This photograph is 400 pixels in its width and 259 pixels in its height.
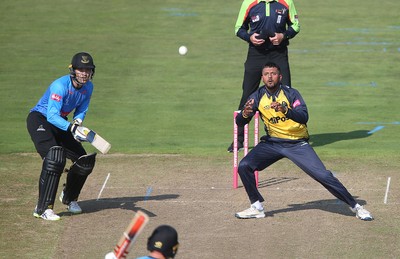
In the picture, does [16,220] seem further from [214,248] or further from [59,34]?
[59,34]

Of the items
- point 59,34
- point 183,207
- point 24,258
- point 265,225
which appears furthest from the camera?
point 59,34

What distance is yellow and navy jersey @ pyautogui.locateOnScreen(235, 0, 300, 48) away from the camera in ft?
51.4

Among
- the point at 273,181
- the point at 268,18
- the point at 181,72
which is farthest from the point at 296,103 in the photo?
the point at 181,72

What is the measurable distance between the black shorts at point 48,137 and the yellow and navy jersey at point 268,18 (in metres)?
4.19

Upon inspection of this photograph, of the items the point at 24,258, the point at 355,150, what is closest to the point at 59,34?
the point at 355,150

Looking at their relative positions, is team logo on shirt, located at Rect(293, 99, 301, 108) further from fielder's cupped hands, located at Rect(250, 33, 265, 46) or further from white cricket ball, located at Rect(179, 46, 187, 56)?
white cricket ball, located at Rect(179, 46, 187, 56)

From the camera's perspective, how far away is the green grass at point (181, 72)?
17.1 metres

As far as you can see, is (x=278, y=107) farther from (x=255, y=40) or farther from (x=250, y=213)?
(x=255, y=40)

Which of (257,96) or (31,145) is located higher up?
(257,96)

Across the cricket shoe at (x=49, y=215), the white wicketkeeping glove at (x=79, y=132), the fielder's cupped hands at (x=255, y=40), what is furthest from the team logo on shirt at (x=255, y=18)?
the cricket shoe at (x=49, y=215)

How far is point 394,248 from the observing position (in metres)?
11.1

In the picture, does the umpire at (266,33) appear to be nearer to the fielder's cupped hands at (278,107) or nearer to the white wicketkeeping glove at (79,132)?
the fielder's cupped hands at (278,107)

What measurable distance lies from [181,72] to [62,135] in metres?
9.79

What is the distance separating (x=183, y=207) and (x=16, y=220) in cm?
228
